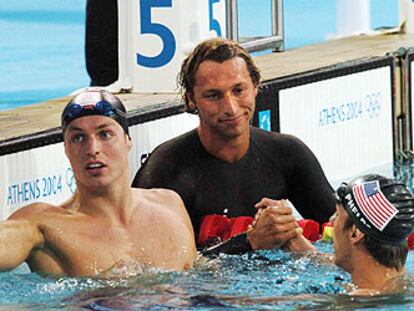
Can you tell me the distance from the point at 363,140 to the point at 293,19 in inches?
334

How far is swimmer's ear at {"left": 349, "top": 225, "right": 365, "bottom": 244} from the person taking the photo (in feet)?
13.5

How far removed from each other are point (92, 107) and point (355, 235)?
3.62 feet

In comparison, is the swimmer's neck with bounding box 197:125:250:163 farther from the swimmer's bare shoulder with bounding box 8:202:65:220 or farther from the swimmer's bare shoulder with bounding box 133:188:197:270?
the swimmer's bare shoulder with bounding box 8:202:65:220

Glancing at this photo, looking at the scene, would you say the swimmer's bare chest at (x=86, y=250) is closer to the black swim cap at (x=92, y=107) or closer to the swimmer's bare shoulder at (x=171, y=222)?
the swimmer's bare shoulder at (x=171, y=222)

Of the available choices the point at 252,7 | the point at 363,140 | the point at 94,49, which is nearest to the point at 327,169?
the point at 363,140

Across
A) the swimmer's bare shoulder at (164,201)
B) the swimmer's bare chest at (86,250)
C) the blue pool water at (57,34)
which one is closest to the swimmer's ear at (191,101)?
the swimmer's bare shoulder at (164,201)

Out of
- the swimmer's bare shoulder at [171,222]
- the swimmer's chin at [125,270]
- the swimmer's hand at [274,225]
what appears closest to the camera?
the swimmer's chin at [125,270]

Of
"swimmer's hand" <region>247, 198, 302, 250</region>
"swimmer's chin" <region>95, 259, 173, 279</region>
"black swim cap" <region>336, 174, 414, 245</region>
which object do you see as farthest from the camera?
"swimmer's hand" <region>247, 198, 302, 250</region>

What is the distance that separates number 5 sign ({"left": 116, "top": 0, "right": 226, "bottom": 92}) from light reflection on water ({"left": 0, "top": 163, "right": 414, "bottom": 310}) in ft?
7.18

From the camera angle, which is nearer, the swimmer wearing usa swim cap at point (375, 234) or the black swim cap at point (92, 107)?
the swimmer wearing usa swim cap at point (375, 234)

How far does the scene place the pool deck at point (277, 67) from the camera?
252 inches

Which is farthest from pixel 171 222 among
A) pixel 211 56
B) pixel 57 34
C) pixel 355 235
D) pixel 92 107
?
pixel 57 34

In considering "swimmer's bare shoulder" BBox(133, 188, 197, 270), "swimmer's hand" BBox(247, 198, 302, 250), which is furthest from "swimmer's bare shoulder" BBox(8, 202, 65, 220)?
"swimmer's hand" BBox(247, 198, 302, 250)

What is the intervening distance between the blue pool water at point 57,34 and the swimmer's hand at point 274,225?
6.70 meters
